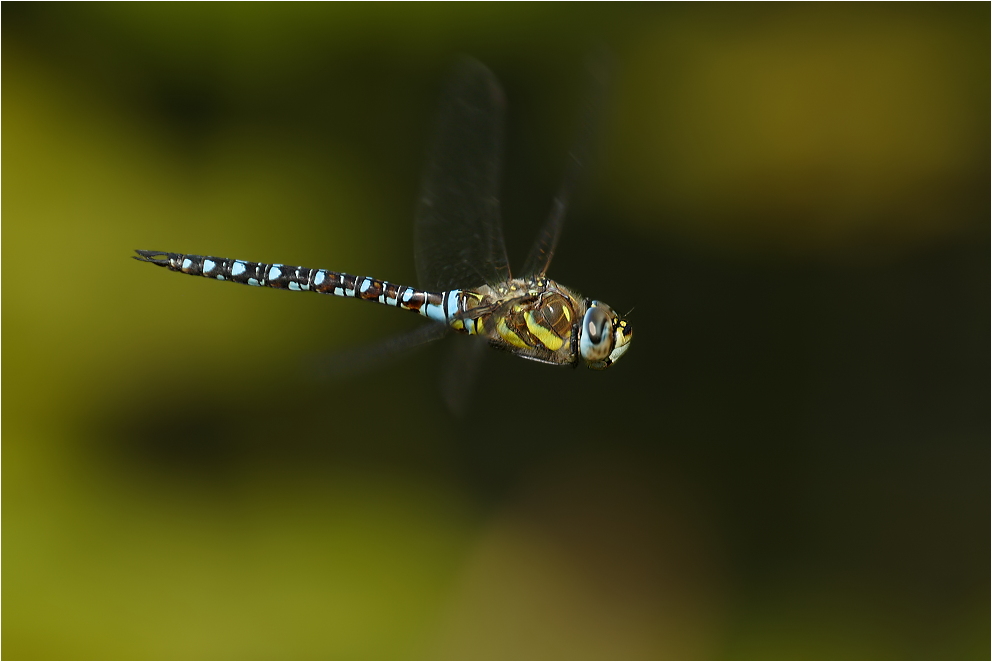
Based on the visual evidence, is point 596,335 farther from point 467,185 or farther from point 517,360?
point 517,360

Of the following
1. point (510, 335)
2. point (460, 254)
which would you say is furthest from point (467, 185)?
point (510, 335)

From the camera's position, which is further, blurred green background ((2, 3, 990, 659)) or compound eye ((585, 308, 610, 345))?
blurred green background ((2, 3, 990, 659))

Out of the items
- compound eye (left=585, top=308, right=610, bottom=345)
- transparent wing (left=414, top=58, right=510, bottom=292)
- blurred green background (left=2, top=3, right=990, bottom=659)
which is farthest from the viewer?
blurred green background (left=2, top=3, right=990, bottom=659)

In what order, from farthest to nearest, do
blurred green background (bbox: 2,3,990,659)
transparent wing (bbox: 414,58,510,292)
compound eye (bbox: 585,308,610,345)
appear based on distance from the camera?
blurred green background (bbox: 2,3,990,659), transparent wing (bbox: 414,58,510,292), compound eye (bbox: 585,308,610,345)

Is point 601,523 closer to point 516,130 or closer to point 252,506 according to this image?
point 252,506

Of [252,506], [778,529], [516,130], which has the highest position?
[516,130]

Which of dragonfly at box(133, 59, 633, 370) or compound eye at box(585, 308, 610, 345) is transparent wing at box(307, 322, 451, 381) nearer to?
dragonfly at box(133, 59, 633, 370)

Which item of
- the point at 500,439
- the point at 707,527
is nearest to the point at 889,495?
the point at 707,527

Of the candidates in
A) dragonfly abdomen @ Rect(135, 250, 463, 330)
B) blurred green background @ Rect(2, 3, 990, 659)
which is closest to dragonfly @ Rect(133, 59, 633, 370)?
dragonfly abdomen @ Rect(135, 250, 463, 330)
